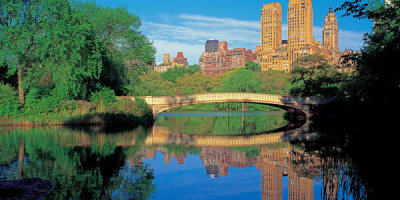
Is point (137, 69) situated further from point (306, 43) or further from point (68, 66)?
point (306, 43)

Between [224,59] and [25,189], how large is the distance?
172 meters

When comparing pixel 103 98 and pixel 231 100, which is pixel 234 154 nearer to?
pixel 103 98

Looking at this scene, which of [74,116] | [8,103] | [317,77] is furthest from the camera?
[317,77]

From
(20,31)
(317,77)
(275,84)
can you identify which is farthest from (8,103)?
(275,84)

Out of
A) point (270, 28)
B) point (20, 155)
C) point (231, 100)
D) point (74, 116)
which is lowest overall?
point (20, 155)

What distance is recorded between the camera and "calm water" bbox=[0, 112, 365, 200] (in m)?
9.20

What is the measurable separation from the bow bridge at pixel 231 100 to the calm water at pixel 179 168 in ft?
45.3

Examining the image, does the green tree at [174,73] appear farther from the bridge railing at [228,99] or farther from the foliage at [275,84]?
the bridge railing at [228,99]

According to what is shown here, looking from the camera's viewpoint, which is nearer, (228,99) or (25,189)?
(25,189)

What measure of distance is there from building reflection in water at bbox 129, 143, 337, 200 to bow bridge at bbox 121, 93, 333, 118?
615 inches

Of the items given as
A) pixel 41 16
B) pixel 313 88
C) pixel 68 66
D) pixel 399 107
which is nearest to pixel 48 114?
pixel 68 66

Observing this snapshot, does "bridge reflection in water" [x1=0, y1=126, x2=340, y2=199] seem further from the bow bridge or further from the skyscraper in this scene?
the skyscraper

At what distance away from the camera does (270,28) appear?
503 feet

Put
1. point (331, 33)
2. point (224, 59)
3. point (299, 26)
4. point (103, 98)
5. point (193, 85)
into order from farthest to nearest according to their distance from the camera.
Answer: point (331, 33)
point (224, 59)
point (299, 26)
point (193, 85)
point (103, 98)
